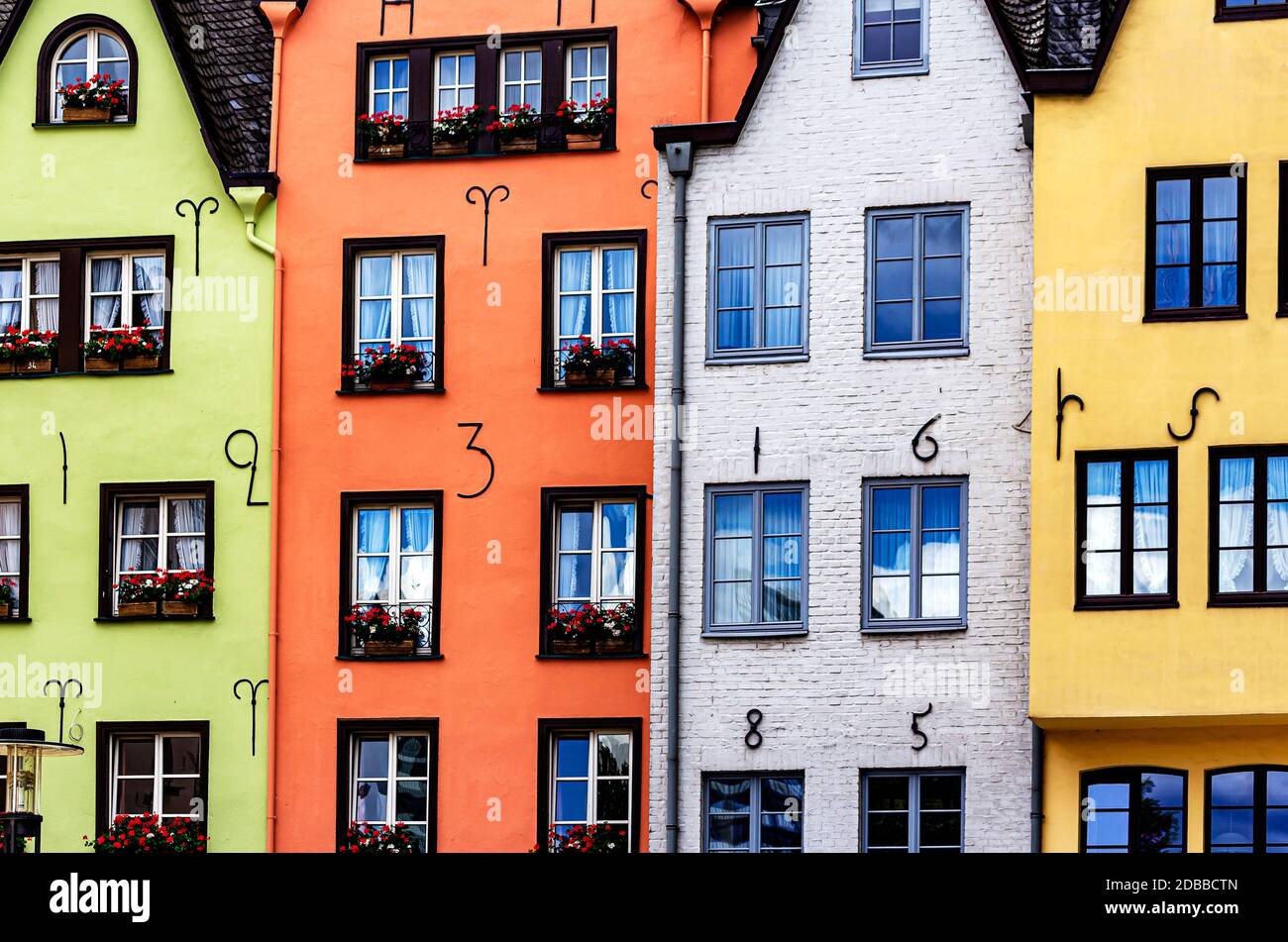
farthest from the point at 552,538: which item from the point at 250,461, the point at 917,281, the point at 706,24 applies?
the point at 706,24

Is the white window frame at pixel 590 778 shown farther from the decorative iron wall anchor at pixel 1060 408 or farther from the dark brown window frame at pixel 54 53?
the dark brown window frame at pixel 54 53

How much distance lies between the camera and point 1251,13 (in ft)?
119

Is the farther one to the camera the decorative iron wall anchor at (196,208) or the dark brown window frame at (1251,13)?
the decorative iron wall anchor at (196,208)

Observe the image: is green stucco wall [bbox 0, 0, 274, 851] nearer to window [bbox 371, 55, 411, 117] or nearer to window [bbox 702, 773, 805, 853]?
window [bbox 371, 55, 411, 117]

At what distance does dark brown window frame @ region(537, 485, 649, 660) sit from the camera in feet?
128

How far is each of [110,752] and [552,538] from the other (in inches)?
247

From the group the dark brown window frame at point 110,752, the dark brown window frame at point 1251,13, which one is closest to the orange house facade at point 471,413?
the dark brown window frame at point 110,752

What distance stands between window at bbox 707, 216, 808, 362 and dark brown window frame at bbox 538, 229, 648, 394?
1.66 metres

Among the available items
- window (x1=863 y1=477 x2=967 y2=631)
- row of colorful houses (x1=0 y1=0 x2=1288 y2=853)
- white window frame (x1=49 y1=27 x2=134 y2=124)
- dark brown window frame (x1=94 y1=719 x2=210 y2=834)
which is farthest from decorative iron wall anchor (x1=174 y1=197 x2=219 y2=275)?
window (x1=863 y1=477 x2=967 y2=631)

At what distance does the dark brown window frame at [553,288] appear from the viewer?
129 ft

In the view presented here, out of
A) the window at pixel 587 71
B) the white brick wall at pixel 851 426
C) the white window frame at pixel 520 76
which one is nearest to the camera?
the white brick wall at pixel 851 426

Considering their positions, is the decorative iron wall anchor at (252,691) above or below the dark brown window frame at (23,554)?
below

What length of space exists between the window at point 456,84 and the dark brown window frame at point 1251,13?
9.97m

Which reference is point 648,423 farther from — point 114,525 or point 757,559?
point 114,525
